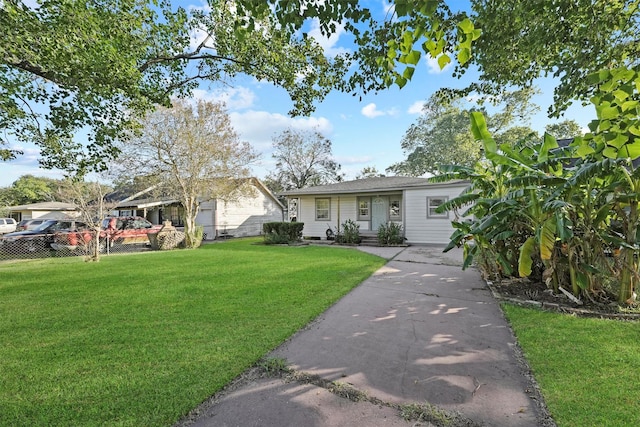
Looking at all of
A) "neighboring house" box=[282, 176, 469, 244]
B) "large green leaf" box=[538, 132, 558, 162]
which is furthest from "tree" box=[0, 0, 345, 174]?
"neighboring house" box=[282, 176, 469, 244]

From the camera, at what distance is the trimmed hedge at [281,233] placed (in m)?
15.9

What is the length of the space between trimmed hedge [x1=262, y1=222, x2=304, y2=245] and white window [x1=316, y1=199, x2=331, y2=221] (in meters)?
1.95

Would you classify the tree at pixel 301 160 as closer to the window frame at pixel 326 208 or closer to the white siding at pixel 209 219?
the white siding at pixel 209 219

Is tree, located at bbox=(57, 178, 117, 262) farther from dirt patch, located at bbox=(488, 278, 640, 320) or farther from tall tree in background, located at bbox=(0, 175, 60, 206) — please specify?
tall tree in background, located at bbox=(0, 175, 60, 206)

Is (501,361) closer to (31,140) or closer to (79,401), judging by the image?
(79,401)

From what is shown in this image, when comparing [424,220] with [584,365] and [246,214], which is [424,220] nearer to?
[584,365]

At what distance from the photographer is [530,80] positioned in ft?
17.8

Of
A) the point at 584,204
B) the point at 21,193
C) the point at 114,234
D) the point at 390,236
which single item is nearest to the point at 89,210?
the point at 114,234

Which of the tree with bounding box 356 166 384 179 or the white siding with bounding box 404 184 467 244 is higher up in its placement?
the tree with bounding box 356 166 384 179

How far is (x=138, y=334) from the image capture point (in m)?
3.73

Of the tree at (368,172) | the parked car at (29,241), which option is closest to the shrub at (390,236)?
the parked car at (29,241)

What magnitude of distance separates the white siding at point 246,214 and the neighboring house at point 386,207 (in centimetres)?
516

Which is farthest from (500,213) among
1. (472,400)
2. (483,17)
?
(472,400)

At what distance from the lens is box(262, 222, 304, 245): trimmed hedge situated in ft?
52.1
